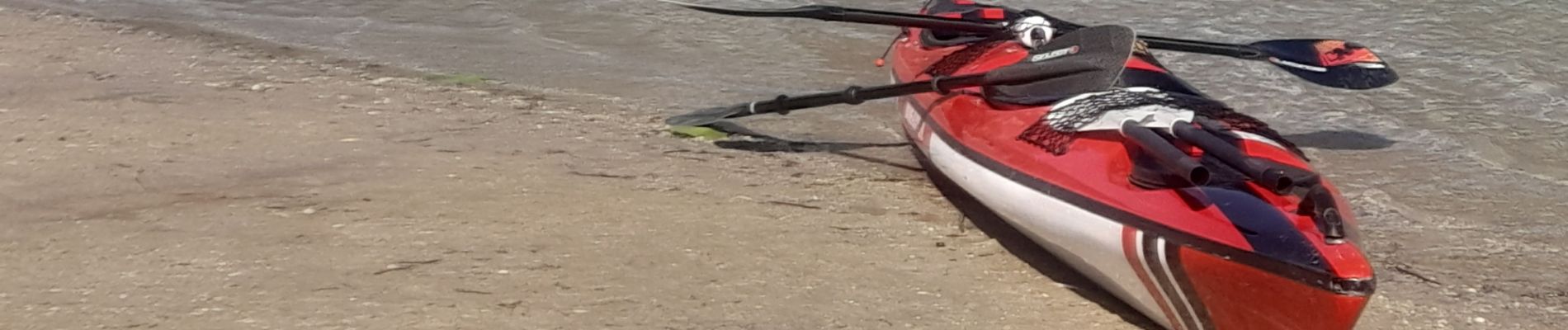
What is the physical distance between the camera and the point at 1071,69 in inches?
185

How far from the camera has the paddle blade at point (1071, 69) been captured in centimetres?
463

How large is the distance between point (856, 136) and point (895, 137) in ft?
0.45

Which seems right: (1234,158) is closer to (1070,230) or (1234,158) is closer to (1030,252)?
(1070,230)

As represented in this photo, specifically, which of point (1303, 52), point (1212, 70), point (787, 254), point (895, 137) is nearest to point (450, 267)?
point (787, 254)

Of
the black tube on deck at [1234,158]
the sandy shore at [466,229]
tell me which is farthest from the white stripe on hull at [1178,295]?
the sandy shore at [466,229]

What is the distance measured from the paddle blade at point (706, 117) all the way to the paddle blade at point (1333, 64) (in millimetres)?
1724

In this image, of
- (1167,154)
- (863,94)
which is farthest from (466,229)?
(1167,154)

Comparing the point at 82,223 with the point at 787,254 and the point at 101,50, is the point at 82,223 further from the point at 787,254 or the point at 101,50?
the point at 101,50

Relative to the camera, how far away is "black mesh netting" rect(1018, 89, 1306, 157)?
4336 millimetres

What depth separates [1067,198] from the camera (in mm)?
4102

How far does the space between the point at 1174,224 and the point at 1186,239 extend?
6cm

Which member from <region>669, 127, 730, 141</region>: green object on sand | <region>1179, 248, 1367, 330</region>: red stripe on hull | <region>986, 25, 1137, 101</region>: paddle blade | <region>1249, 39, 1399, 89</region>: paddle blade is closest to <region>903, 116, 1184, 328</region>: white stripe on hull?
<region>1179, 248, 1367, 330</region>: red stripe on hull

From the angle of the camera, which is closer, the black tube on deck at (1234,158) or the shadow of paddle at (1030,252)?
the black tube on deck at (1234,158)

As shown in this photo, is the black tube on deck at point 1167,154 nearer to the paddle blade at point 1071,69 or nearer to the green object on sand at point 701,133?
the paddle blade at point 1071,69
